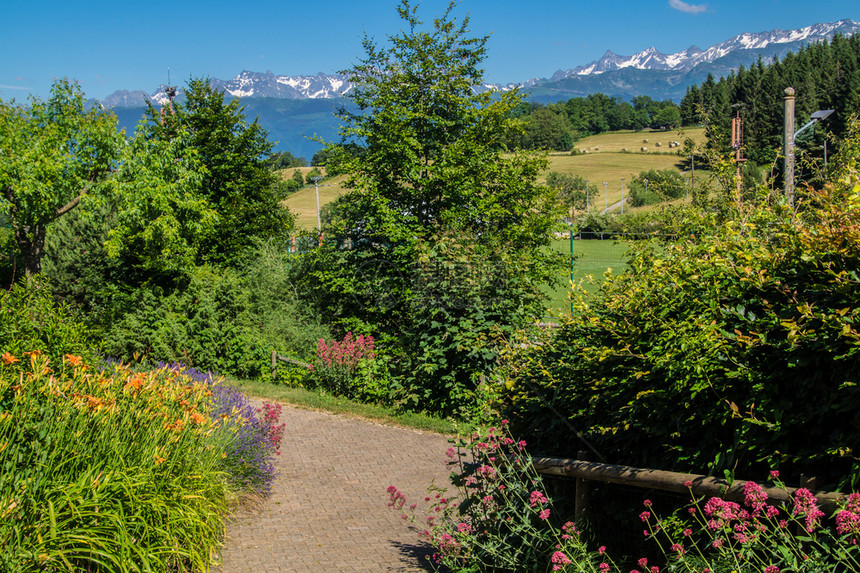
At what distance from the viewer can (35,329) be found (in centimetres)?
635

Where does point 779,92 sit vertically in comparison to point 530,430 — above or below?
above

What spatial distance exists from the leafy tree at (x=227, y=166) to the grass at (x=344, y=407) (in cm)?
1050

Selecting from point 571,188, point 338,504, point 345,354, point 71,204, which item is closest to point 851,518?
point 338,504

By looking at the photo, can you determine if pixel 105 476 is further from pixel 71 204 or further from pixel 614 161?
pixel 614 161

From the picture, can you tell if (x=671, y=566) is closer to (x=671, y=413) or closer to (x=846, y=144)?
(x=671, y=413)

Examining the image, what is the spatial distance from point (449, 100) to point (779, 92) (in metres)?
66.5

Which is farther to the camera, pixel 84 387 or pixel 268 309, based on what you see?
pixel 268 309

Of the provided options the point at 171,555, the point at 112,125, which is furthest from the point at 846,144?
the point at 112,125

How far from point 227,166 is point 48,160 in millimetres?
8024

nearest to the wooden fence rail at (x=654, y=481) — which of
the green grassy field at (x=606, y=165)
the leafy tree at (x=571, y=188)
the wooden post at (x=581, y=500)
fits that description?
the wooden post at (x=581, y=500)

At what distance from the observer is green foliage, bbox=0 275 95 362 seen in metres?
6.12

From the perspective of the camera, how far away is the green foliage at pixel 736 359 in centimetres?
275

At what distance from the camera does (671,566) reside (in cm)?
267

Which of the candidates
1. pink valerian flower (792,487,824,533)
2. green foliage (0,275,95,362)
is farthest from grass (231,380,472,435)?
pink valerian flower (792,487,824,533)
